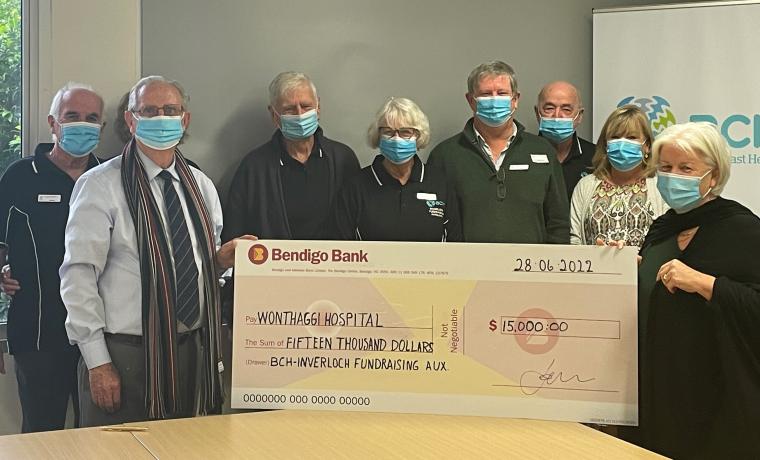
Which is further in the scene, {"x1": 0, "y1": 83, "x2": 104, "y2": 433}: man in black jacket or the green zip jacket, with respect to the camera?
the green zip jacket

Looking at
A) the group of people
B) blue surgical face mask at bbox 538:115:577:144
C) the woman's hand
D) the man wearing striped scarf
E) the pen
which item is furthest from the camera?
blue surgical face mask at bbox 538:115:577:144

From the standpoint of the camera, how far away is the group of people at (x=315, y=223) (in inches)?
100

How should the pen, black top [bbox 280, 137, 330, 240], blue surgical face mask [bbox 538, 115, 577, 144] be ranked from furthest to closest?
blue surgical face mask [bbox 538, 115, 577, 144] < black top [bbox 280, 137, 330, 240] < the pen

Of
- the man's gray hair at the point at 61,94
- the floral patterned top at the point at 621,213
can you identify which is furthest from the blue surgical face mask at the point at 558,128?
the man's gray hair at the point at 61,94

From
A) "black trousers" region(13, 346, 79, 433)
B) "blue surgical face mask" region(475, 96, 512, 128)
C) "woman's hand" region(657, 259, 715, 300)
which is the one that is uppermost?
"blue surgical face mask" region(475, 96, 512, 128)

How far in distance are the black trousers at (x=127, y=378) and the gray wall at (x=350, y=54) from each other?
114cm

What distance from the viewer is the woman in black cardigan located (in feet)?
8.05

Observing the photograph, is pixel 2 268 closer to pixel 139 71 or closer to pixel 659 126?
pixel 139 71

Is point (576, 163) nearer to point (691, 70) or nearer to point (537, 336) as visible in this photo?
point (691, 70)

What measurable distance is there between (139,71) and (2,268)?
112cm

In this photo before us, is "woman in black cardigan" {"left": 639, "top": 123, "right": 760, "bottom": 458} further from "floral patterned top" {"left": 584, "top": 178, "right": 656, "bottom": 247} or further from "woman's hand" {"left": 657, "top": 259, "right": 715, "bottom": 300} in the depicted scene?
"floral patterned top" {"left": 584, "top": 178, "right": 656, "bottom": 247}

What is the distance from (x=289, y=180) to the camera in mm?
3625

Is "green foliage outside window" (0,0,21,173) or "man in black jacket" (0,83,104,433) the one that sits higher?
"green foliage outside window" (0,0,21,173)

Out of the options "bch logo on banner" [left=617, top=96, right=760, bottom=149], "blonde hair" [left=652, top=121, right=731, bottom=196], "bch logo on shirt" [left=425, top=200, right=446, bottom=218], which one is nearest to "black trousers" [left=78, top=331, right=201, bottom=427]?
"bch logo on shirt" [left=425, top=200, right=446, bottom=218]
